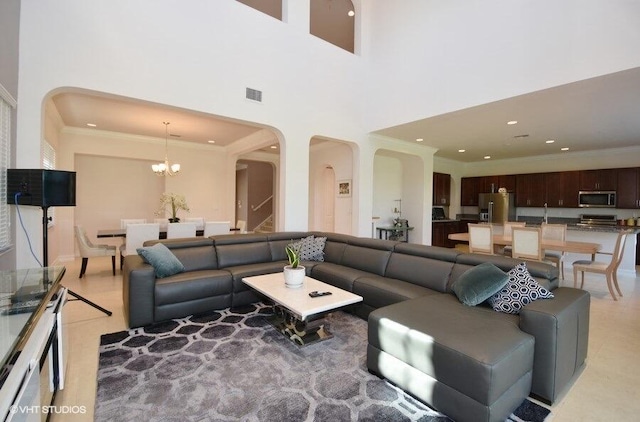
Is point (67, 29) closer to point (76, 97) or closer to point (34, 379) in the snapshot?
point (76, 97)

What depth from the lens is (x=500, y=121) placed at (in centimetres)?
495

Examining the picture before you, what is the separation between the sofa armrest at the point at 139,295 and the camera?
2961 millimetres

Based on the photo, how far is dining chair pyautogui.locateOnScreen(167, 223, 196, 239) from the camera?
5027mm

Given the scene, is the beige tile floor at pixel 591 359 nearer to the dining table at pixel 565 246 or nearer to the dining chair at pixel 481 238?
the dining table at pixel 565 246

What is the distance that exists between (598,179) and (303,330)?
836cm

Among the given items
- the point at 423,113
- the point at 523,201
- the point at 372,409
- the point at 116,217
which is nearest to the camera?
the point at 372,409

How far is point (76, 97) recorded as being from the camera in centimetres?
443

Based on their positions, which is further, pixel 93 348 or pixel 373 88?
pixel 373 88

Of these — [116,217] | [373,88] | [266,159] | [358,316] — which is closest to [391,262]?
[358,316]

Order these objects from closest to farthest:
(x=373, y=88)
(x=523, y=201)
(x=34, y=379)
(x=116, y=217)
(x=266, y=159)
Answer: (x=34, y=379) < (x=373, y=88) < (x=116, y=217) < (x=523, y=201) < (x=266, y=159)

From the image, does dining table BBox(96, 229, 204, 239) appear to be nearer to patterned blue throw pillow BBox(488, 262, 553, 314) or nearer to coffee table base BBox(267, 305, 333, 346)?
coffee table base BBox(267, 305, 333, 346)

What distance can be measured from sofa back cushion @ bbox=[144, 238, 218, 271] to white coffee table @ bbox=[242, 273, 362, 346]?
0.91m

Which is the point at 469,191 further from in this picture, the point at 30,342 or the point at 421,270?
the point at 30,342

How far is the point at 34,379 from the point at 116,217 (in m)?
6.93
